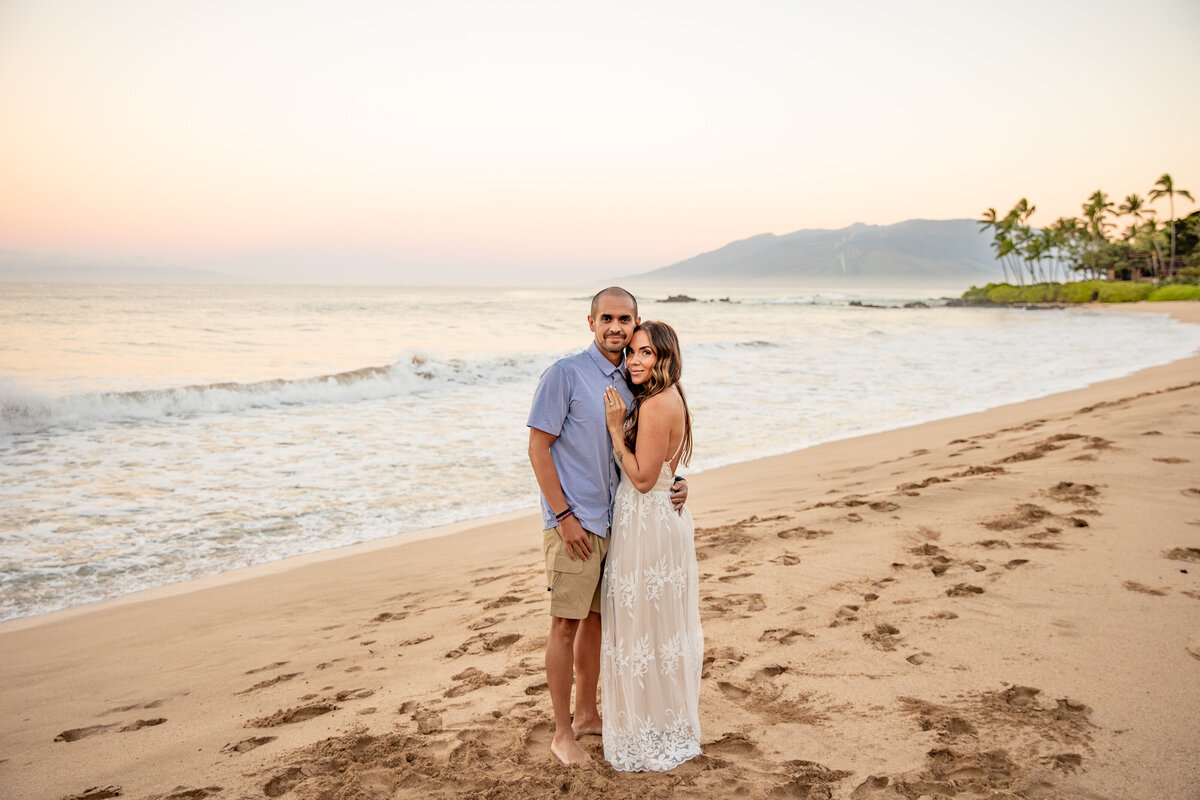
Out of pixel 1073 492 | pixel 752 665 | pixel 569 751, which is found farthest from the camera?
pixel 1073 492

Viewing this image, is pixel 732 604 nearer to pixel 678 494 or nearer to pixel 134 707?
pixel 678 494

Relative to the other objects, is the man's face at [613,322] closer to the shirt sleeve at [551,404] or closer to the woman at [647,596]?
the woman at [647,596]

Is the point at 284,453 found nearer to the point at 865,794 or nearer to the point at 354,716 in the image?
the point at 354,716

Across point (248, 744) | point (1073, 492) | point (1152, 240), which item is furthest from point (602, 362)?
point (1152, 240)

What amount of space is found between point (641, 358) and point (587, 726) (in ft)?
5.64

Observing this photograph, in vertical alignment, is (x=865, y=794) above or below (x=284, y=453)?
below

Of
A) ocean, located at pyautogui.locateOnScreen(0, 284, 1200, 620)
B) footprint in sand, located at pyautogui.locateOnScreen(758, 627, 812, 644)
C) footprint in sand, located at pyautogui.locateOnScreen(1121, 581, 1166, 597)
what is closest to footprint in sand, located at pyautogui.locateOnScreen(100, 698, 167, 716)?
ocean, located at pyautogui.locateOnScreen(0, 284, 1200, 620)

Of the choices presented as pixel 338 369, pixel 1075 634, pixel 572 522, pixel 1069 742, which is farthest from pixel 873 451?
pixel 338 369

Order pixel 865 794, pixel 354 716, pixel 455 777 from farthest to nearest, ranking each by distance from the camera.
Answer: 1. pixel 354 716
2. pixel 455 777
3. pixel 865 794

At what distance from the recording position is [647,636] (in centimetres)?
291

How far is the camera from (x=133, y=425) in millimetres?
12859

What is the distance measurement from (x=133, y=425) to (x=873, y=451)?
42.2 feet

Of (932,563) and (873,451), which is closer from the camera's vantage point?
(932,563)

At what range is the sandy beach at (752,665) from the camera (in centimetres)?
285
